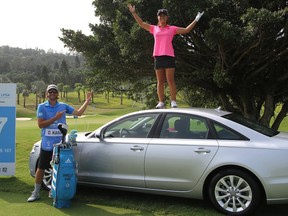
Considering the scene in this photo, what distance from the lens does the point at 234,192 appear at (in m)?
5.05

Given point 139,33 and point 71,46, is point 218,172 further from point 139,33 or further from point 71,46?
→ point 71,46

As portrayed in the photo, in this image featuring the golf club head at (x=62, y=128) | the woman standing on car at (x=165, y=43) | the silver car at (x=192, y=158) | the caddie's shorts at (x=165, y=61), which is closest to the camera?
the silver car at (x=192, y=158)

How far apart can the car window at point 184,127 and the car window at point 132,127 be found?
10.0 inches

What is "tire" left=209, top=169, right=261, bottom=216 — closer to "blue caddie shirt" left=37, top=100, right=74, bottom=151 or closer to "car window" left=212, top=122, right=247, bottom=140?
"car window" left=212, top=122, right=247, bottom=140

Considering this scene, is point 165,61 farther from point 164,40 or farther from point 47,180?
point 47,180

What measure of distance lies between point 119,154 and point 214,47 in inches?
161

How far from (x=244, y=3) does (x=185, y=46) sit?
2.14 m

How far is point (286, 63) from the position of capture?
412 inches

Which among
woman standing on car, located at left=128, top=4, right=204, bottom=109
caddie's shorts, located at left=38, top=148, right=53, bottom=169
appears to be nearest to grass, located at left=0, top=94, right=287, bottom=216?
caddie's shorts, located at left=38, top=148, right=53, bottom=169

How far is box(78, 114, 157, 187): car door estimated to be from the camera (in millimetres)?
5633

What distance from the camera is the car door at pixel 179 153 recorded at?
5.25 metres

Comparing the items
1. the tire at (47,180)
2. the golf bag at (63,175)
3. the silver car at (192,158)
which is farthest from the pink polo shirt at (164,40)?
the tire at (47,180)

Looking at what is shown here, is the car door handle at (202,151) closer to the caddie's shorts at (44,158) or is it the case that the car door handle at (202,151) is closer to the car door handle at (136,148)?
the car door handle at (136,148)

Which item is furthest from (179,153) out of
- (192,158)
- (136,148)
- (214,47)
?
(214,47)
